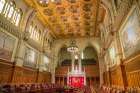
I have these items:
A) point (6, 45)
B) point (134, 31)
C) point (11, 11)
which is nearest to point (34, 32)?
point (11, 11)

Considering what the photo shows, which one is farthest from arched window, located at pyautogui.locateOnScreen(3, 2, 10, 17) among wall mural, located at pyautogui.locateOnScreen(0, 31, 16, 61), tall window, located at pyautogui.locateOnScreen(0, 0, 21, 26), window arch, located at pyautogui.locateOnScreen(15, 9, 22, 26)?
wall mural, located at pyautogui.locateOnScreen(0, 31, 16, 61)

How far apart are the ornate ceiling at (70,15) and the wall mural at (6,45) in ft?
13.2

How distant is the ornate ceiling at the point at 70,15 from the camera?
36.9 feet

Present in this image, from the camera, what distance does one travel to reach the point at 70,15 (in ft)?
43.7

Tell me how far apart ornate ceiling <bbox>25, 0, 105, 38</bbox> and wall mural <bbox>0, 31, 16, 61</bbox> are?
4037mm

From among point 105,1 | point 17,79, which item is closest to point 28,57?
point 17,79

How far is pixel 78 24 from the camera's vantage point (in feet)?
50.9

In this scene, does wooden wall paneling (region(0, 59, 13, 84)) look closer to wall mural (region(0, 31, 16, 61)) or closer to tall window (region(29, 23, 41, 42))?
wall mural (region(0, 31, 16, 61))

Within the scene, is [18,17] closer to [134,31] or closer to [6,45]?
[6,45]

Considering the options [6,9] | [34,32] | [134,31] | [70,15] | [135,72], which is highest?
[70,15]

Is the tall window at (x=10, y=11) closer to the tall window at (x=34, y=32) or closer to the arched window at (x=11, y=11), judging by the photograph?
the arched window at (x=11, y=11)

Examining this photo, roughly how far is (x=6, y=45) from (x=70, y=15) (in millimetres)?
7372

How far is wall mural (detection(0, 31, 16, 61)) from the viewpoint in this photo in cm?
815

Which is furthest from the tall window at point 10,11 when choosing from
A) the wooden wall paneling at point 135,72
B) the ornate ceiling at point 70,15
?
the wooden wall paneling at point 135,72
